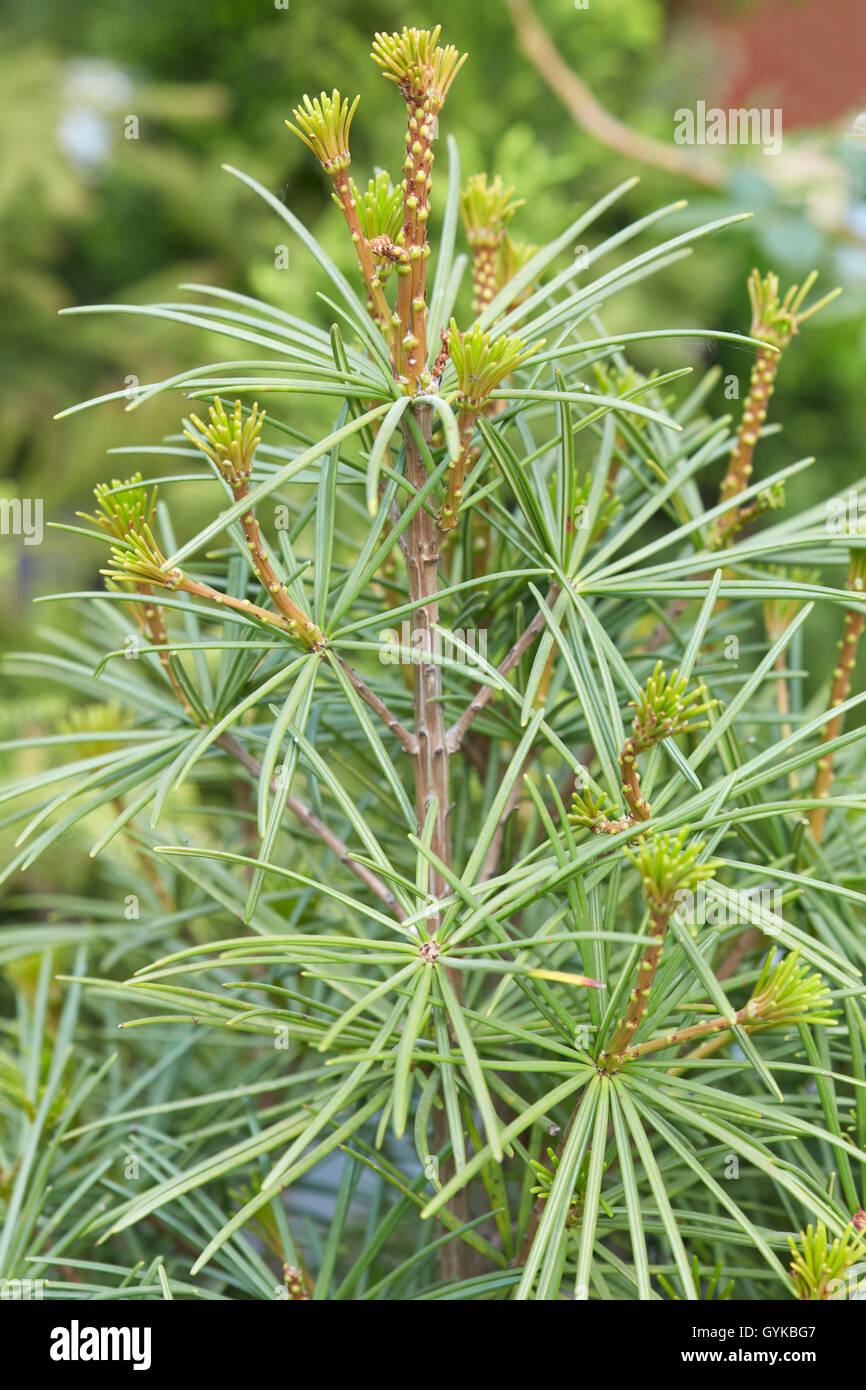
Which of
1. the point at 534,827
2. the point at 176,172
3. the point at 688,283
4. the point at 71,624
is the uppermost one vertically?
the point at 176,172

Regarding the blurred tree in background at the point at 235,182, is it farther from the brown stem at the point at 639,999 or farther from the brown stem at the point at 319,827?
the brown stem at the point at 639,999

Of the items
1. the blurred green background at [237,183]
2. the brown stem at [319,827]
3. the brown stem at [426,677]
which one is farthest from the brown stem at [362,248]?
the blurred green background at [237,183]

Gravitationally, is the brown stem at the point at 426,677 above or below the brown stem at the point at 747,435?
below

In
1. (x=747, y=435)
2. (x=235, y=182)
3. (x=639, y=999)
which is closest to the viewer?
(x=639, y=999)

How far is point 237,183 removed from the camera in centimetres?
148

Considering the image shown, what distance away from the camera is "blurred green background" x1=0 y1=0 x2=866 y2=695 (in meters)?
1.28

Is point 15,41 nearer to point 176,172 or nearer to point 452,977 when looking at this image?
point 176,172

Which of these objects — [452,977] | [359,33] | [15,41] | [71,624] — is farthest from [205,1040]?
[15,41]

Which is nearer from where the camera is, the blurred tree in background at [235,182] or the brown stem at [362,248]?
the brown stem at [362,248]

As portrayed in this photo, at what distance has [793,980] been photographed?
0.23 metres

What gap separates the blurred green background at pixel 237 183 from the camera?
1.28 m

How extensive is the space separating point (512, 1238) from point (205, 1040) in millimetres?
133

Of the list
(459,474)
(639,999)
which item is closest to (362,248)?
(459,474)

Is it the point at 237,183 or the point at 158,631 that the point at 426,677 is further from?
the point at 237,183
